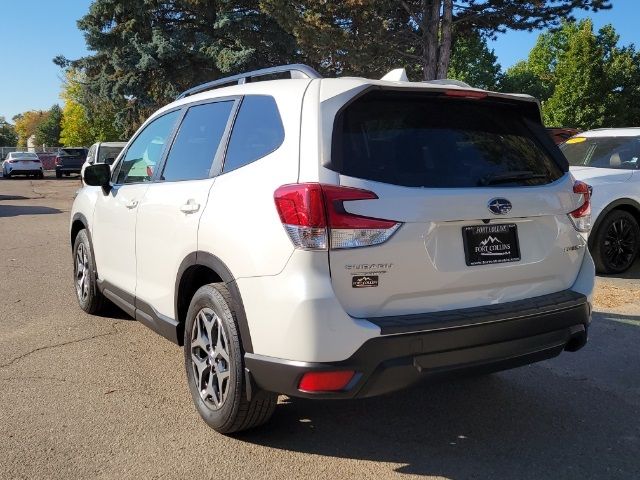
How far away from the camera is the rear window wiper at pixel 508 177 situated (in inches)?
125

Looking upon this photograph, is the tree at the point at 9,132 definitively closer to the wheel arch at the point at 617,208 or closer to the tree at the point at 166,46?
the tree at the point at 166,46

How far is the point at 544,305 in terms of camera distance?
3197 mm

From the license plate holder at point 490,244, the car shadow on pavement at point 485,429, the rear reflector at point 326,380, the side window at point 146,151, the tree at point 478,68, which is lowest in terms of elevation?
the car shadow on pavement at point 485,429

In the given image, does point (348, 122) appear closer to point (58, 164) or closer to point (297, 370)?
point (297, 370)

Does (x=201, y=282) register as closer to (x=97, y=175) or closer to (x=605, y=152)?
(x=97, y=175)

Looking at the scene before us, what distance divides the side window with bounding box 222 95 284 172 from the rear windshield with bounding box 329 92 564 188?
399 millimetres

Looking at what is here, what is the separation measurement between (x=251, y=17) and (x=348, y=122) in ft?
80.9

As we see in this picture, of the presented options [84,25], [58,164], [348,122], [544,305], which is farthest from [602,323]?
[58,164]

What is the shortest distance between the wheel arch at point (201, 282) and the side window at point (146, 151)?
3.58ft

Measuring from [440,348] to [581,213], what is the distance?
1318 millimetres

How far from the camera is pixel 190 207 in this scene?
11.9 feet

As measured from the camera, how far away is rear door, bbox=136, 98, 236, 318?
11.9 ft

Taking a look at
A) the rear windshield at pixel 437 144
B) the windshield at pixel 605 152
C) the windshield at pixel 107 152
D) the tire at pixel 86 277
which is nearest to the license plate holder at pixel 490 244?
the rear windshield at pixel 437 144

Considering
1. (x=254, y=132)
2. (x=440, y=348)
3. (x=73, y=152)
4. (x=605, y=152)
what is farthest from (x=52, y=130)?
(x=440, y=348)
